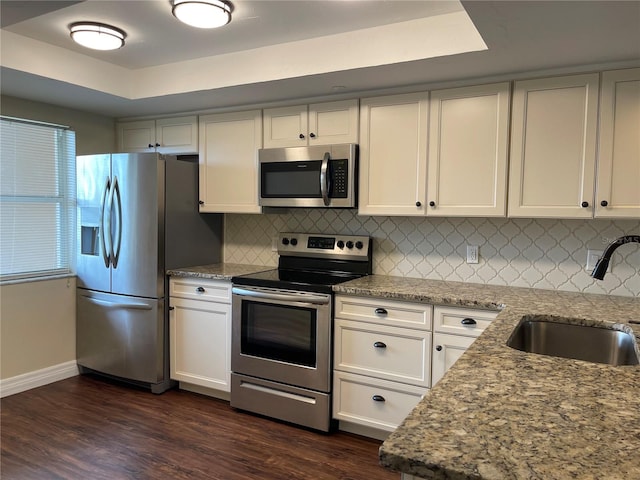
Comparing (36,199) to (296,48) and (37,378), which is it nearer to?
(37,378)

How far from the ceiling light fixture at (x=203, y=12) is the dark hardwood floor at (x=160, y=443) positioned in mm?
2262

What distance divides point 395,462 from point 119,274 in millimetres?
3155

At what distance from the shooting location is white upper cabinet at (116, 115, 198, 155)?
3713mm

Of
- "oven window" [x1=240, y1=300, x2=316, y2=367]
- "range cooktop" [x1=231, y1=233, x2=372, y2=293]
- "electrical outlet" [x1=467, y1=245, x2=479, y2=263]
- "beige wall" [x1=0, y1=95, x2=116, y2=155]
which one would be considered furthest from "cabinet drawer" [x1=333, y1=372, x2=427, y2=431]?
"beige wall" [x1=0, y1=95, x2=116, y2=155]

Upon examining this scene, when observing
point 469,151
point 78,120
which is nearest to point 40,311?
point 78,120

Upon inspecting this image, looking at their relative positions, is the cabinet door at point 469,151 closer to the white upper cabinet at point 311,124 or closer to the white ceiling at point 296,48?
the white ceiling at point 296,48

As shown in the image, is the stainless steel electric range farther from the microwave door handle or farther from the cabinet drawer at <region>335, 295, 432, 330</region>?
the microwave door handle

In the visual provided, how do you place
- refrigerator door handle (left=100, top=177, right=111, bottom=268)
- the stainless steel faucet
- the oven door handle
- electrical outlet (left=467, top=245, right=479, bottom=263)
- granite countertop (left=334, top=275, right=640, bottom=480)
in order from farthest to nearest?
refrigerator door handle (left=100, top=177, right=111, bottom=268) < electrical outlet (left=467, top=245, right=479, bottom=263) < the oven door handle < the stainless steel faucet < granite countertop (left=334, top=275, right=640, bottom=480)

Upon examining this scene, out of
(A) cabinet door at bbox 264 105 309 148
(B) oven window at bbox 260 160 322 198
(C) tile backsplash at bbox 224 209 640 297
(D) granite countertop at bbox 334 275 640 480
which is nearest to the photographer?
(D) granite countertop at bbox 334 275 640 480

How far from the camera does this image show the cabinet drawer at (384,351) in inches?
103

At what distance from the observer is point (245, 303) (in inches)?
122

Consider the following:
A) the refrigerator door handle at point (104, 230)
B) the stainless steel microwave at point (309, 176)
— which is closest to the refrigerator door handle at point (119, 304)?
the refrigerator door handle at point (104, 230)

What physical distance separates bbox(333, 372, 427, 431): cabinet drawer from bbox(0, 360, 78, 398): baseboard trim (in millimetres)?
2310

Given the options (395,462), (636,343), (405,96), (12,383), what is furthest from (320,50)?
(12,383)
